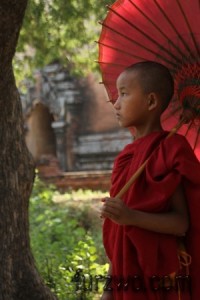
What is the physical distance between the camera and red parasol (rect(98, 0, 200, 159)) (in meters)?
2.69

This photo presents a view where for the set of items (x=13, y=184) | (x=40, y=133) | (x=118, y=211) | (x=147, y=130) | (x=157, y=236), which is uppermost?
(x=40, y=133)

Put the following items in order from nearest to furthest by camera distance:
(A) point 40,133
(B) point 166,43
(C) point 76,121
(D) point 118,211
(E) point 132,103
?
(D) point 118,211 < (E) point 132,103 < (B) point 166,43 < (C) point 76,121 < (A) point 40,133

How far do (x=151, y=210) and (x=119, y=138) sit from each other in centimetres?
1524

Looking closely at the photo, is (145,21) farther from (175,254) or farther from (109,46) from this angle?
(175,254)

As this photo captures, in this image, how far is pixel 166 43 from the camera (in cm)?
279

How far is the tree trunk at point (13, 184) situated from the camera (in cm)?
371

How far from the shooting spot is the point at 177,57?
2.75 meters

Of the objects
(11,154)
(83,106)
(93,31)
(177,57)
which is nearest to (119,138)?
(83,106)

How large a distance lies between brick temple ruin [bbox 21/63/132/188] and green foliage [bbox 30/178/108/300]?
594 centimetres

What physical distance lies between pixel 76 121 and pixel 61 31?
26.7 ft

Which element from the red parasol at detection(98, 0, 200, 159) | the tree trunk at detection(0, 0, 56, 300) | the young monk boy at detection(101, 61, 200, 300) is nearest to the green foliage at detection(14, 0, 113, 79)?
the tree trunk at detection(0, 0, 56, 300)

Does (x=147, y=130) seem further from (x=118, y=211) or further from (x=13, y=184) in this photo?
(x=13, y=184)

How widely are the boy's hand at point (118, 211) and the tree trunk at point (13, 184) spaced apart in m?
1.58

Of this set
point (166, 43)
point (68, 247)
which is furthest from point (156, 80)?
point (68, 247)
